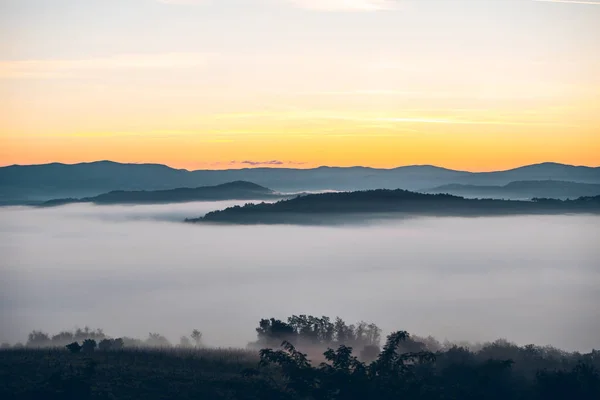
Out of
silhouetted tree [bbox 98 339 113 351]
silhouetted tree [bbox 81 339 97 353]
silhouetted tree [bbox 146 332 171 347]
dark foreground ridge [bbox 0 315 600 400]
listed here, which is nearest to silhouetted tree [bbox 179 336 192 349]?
silhouetted tree [bbox 146 332 171 347]

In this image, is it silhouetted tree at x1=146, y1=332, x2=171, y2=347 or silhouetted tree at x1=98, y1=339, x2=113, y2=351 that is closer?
silhouetted tree at x1=98, y1=339, x2=113, y2=351

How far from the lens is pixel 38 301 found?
162 metres

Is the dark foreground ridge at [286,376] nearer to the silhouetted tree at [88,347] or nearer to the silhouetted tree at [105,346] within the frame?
the silhouetted tree at [88,347]

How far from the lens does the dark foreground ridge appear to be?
105ft

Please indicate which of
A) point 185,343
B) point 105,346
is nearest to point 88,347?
point 105,346

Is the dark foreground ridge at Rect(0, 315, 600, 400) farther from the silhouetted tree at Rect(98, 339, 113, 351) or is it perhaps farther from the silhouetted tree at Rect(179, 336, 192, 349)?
the silhouetted tree at Rect(179, 336, 192, 349)

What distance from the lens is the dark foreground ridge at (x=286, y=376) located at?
3212cm

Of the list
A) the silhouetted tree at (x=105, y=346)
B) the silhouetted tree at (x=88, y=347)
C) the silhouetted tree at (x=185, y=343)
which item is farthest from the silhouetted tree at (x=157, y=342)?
the silhouetted tree at (x=88, y=347)

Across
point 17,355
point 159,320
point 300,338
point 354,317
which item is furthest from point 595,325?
point 17,355

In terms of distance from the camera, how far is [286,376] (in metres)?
33.0

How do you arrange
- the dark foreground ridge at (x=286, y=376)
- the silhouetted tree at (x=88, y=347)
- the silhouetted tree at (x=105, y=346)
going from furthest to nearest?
the silhouetted tree at (x=105, y=346)
the silhouetted tree at (x=88, y=347)
the dark foreground ridge at (x=286, y=376)

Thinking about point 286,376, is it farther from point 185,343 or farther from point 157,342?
point 157,342

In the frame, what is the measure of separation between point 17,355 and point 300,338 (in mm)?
22894

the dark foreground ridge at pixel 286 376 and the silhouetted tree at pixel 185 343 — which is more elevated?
the dark foreground ridge at pixel 286 376
